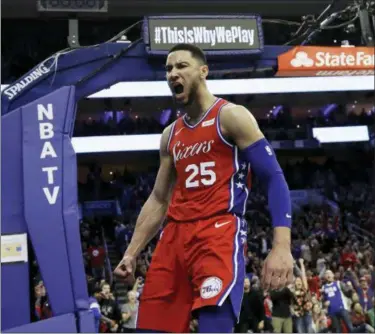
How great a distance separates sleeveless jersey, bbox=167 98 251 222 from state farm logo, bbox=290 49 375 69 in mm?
6754

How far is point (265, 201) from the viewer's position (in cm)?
2300

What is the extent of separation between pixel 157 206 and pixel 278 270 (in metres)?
1.00

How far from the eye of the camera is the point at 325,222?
73.0 ft

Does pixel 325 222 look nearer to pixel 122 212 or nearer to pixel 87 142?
pixel 122 212

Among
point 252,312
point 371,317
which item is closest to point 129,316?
point 252,312

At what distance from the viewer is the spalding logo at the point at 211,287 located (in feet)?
10.9

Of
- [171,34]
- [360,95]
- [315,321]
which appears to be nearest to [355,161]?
[360,95]

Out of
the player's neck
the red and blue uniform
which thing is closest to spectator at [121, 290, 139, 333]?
the red and blue uniform

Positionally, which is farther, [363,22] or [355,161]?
[355,161]

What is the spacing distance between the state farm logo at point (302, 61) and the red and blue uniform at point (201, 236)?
21.9 ft

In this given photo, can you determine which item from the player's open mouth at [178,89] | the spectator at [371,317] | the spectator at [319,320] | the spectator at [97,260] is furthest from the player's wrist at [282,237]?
the spectator at [97,260]

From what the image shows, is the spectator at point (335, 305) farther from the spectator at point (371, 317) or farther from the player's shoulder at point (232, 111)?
the player's shoulder at point (232, 111)

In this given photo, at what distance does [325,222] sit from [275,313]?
10.7 meters

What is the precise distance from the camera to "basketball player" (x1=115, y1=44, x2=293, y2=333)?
3.36 m
